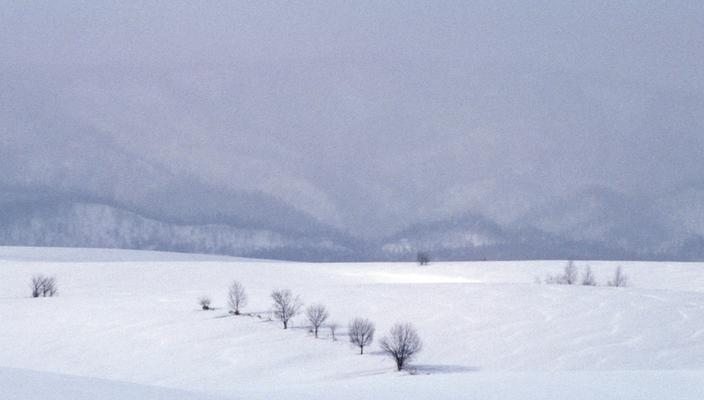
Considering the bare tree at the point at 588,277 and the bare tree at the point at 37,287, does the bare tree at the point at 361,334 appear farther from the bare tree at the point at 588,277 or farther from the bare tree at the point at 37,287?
the bare tree at the point at 588,277

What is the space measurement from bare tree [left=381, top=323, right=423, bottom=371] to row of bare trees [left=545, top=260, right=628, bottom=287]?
143 feet

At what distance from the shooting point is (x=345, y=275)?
83688 millimetres

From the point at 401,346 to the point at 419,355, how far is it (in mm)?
2592

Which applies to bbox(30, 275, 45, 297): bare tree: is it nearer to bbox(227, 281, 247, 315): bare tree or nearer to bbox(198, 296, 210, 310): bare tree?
bbox(198, 296, 210, 310): bare tree

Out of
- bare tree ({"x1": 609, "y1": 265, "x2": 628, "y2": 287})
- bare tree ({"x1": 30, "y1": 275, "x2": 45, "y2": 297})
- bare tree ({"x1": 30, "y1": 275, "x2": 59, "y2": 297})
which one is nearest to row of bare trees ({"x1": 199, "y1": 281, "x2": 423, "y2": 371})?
bare tree ({"x1": 30, "y1": 275, "x2": 45, "y2": 297})

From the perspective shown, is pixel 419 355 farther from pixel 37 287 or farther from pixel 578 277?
pixel 578 277

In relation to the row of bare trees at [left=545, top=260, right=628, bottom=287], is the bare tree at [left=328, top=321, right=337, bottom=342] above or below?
below

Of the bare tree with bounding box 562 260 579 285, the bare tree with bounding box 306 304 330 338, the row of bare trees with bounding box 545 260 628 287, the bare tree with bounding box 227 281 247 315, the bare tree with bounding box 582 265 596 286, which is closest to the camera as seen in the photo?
the bare tree with bounding box 306 304 330 338

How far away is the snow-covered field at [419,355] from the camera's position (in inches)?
786

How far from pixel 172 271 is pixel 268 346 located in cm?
4528

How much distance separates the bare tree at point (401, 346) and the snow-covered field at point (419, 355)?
0.60 m

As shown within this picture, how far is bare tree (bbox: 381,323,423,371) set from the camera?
33.6m

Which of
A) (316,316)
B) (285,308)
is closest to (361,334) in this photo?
(316,316)

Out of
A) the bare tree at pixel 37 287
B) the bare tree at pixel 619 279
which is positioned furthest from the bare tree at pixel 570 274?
the bare tree at pixel 37 287
